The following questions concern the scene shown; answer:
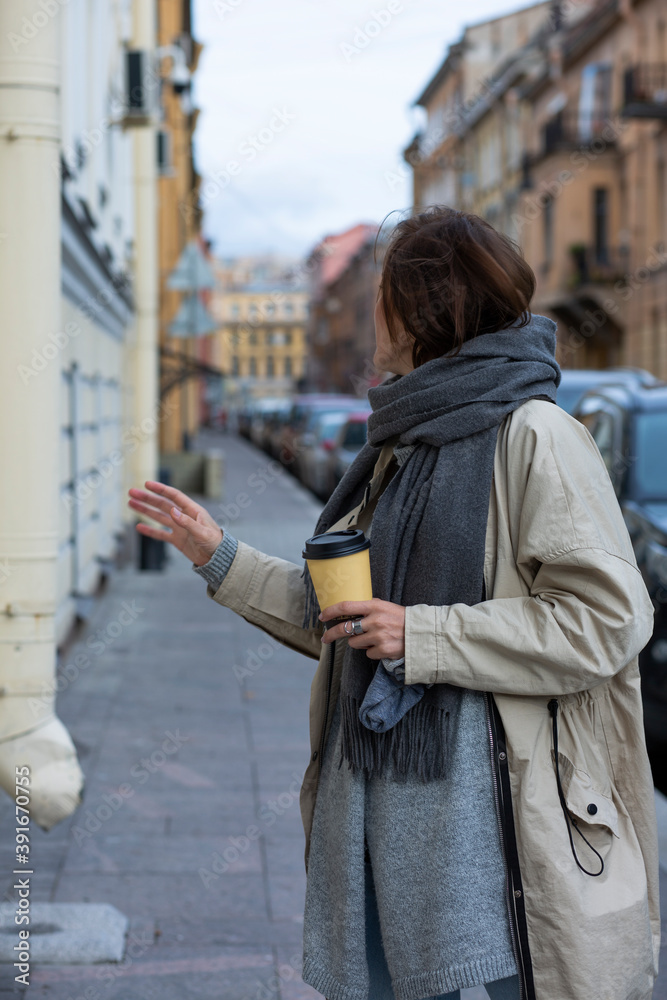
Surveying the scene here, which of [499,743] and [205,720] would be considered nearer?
[499,743]

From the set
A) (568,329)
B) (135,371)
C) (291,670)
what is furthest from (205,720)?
(568,329)

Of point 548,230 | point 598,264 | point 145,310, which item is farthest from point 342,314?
point 145,310

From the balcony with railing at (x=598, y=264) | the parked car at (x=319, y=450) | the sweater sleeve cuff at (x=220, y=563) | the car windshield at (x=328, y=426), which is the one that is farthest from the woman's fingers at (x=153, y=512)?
the balcony with railing at (x=598, y=264)

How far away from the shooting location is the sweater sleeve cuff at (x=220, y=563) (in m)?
2.38

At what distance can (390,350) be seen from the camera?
6.97 ft

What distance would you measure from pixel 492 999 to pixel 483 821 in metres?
0.35

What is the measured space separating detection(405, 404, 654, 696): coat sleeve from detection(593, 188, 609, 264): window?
32.3 metres

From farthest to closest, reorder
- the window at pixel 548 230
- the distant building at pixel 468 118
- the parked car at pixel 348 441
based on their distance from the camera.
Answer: the distant building at pixel 468 118, the window at pixel 548 230, the parked car at pixel 348 441

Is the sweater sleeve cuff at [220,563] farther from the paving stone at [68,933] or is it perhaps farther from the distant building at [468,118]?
the distant building at [468,118]

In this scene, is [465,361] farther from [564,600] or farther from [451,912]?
[451,912]

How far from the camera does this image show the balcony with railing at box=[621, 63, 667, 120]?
27.9 m

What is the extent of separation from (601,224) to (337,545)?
3311cm

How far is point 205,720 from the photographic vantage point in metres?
6.36

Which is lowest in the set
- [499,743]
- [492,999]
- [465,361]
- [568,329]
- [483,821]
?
[492,999]
